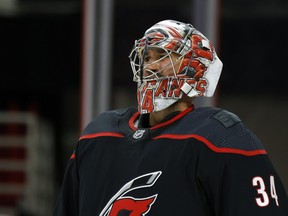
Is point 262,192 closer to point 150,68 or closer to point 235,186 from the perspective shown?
point 235,186

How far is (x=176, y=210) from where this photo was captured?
7.45ft

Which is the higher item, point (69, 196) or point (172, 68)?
point (172, 68)

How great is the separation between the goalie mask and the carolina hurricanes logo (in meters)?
0.20

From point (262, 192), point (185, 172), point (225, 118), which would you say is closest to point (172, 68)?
point (225, 118)

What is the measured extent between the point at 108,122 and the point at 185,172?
1.11 ft

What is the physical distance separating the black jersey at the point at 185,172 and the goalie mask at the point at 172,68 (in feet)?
0.21

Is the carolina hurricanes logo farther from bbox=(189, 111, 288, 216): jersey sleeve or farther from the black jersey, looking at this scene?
bbox=(189, 111, 288, 216): jersey sleeve

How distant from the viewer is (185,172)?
7.44 feet

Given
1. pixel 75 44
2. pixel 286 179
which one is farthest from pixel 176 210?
pixel 75 44

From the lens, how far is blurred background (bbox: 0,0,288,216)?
513 cm

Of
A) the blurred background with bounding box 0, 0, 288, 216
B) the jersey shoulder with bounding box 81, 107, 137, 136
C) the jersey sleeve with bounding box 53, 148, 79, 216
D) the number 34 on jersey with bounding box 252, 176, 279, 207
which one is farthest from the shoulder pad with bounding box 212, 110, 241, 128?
the blurred background with bounding box 0, 0, 288, 216

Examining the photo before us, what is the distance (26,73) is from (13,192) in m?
0.78

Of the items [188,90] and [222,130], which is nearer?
[222,130]

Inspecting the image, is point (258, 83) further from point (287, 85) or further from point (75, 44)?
point (75, 44)
